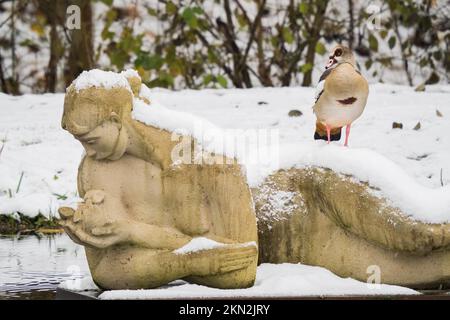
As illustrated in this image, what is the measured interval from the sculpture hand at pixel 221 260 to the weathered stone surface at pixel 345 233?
38 cm

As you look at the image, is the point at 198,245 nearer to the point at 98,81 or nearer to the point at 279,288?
the point at 279,288

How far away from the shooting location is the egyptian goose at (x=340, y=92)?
18.6 feet

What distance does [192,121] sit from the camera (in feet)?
17.6

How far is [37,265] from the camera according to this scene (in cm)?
659

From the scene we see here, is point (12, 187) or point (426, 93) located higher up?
point (426, 93)

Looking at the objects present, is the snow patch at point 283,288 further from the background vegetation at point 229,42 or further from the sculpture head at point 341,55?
the background vegetation at point 229,42

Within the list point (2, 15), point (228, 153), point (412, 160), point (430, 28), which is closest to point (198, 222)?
point (228, 153)

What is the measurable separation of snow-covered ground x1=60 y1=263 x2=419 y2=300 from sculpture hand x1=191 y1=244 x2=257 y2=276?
3.4 inches

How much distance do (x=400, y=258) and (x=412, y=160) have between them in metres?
3.23

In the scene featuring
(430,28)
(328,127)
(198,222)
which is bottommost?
(198,222)

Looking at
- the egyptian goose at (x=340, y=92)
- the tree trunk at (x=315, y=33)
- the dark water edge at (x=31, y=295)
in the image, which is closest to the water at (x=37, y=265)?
the dark water edge at (x=31, y=295)

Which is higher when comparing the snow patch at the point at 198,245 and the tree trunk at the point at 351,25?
the tree trunk at the point at 351,25
